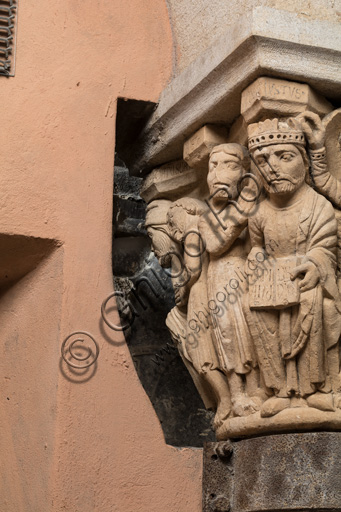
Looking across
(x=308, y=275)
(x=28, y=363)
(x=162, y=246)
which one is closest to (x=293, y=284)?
(x=308, y=275)

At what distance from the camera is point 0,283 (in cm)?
270

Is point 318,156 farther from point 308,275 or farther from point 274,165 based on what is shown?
point 308,275

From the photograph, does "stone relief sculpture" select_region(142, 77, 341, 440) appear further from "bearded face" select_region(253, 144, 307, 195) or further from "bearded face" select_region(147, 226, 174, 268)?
"bearded face" select_region(147, 226, 174, 268)

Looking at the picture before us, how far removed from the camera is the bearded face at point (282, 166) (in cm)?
222

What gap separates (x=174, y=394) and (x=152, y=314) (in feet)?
0.97

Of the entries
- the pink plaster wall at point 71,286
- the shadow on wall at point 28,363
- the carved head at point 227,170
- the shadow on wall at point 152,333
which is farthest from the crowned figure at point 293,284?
the shadow on wall at point 152,333

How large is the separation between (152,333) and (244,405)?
0.87 metres

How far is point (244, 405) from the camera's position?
7.59ft

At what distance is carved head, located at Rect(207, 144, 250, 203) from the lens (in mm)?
2373

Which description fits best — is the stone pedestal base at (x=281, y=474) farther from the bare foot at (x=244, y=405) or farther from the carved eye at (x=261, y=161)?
the carved eye at (x=261, y=161)

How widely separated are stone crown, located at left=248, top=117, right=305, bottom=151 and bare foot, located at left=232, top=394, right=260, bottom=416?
65 centimetres

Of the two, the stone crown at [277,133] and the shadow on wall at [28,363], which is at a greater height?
the stone crown at [277,133]
